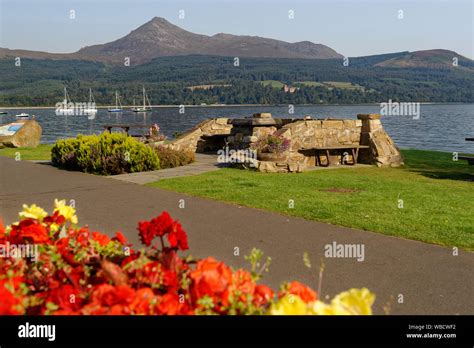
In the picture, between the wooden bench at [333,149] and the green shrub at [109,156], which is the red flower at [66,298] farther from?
the wooden bench at [333,149]

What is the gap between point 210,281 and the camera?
2318 mm

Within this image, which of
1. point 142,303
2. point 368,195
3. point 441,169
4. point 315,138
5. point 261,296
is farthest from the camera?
point 315,138

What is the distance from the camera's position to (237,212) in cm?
898

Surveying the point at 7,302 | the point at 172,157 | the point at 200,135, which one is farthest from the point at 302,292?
the point at 200,135

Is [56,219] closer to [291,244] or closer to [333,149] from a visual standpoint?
[291,244]

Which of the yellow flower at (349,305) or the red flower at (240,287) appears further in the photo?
the red flower at (240,287)

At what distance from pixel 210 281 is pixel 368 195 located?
9.01 metres

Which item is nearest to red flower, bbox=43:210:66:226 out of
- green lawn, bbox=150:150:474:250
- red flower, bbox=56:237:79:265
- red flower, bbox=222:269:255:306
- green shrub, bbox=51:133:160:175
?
red flower, bbox=56:237:79:265

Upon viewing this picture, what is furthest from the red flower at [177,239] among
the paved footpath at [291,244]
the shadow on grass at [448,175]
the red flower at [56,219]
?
the shadow on grass at [448,175]

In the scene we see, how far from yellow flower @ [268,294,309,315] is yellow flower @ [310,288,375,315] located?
42 mm

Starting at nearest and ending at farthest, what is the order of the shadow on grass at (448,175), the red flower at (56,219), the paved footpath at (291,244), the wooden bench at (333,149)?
1. the red flower at (56,219)
2. the paved footpath at (291,244)
3. the shadow on grass at (448,175)
4. the wooden bench at (333,149)

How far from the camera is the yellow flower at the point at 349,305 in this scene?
1.99 m

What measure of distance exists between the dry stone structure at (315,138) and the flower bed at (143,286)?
12.3 m
